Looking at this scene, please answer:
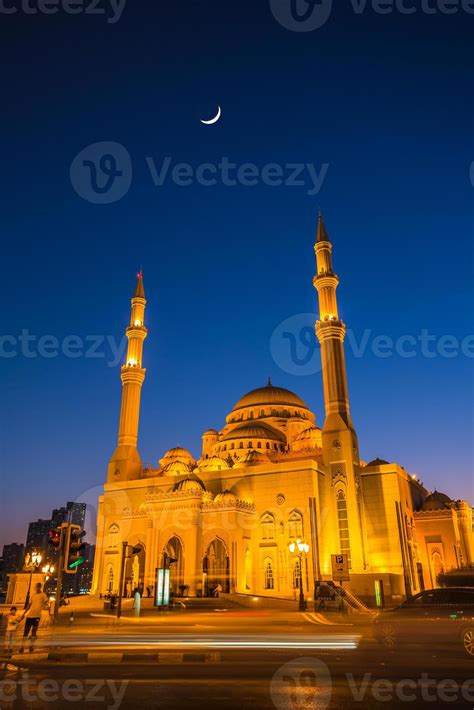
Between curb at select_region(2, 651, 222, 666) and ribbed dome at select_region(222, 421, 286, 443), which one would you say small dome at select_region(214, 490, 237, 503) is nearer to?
ribbed dome at select_region(222, 421, 286, 443)

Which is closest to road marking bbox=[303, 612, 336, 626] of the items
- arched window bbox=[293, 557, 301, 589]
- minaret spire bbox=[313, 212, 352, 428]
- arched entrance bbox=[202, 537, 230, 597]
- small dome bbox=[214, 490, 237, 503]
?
arched entrance bbox=[202, 537, 230, 597]

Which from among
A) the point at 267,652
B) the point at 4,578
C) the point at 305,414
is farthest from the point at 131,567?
the point at 4,578

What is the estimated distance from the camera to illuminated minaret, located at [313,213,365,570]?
134 feet

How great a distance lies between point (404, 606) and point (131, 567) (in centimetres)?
3917

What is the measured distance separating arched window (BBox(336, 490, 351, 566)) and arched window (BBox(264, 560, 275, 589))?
558 cm

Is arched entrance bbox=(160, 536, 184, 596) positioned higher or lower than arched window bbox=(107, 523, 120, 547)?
lower

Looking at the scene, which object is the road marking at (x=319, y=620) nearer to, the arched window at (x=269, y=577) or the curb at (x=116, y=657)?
the curb at (x=116, y=657)

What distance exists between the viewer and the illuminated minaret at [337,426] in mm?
40781

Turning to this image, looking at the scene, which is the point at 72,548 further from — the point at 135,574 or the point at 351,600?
the point at 135,574

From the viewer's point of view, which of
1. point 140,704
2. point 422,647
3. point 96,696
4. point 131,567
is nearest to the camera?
point 140,704

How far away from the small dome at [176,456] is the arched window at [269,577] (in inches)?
792

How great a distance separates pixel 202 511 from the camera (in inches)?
1623

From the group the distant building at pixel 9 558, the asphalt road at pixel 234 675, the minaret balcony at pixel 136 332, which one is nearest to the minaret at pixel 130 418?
the minaret balcony at pixel 136 332

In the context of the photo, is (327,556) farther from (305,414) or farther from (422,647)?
(422,647)
